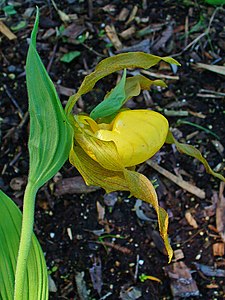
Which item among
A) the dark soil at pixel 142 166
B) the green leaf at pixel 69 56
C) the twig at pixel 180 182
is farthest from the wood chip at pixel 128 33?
the twig at pixel 180 182

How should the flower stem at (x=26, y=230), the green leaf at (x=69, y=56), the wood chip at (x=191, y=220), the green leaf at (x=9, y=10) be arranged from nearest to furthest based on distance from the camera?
the flower stem at (x=26, y=230), the wood chip at (x=191, y=220), the green leaf at (x=69, y=56), the green leaf at (x=9, y=10)

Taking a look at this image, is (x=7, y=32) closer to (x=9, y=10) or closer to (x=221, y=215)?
(x=9, y=10)

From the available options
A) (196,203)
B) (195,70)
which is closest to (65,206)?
(196,203)

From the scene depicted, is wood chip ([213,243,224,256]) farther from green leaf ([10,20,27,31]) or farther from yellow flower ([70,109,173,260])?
green leaf ([10,20,27,31])

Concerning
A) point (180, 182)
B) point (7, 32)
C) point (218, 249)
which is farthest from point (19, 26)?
point (218, 249)

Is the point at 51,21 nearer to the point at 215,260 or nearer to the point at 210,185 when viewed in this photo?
the point at 210,185

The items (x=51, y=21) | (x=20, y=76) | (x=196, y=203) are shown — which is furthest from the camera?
(x=51, y=21)

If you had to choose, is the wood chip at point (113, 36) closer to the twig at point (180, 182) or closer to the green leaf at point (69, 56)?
the green leaf at point (69, 56)
